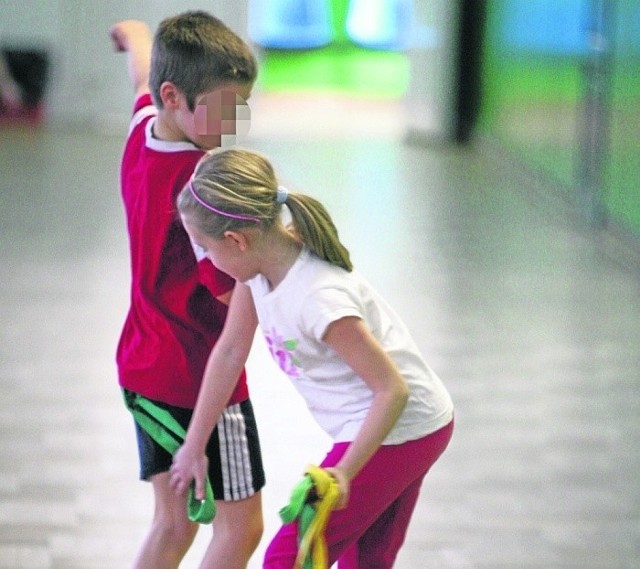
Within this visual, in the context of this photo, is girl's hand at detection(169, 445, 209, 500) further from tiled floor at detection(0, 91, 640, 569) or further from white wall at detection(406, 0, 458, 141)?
white wall at detection(406, 0, 458, 141)

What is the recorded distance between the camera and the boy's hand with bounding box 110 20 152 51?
298 cm

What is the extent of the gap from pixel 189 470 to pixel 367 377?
0.44m

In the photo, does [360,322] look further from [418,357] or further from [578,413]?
[578,413]

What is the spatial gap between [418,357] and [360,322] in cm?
23

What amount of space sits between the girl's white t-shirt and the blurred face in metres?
0.30

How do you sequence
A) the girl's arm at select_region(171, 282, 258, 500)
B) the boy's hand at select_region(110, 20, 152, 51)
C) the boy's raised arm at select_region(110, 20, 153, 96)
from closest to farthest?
1. the girl's arm at select_region(171, 282, 258, 500)
2. the boy's raised arm at select_region(110, 20, 153, 96)
3. the boy's hand at select_region(110, 20, 152, 51)

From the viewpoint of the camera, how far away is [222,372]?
2352 mm

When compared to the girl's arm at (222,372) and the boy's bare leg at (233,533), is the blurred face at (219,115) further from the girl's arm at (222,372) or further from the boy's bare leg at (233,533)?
the boy's bare leg at (233,533)

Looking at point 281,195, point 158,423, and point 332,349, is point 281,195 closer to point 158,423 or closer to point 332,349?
point 332,349

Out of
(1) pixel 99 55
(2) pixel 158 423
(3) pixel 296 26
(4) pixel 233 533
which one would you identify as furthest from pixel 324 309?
(3) pixel 296 26

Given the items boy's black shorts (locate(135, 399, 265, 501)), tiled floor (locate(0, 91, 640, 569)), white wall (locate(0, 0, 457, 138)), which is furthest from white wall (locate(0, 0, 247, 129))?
boy's black shorts (locate(135, 399, 265, 501))

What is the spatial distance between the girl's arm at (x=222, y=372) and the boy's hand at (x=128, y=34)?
85 cm

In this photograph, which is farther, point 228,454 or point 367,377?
point 228,454

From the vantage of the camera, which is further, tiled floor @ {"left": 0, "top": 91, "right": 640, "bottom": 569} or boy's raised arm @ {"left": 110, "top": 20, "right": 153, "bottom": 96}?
tiled floor @ {"left": 0, "top": 91, "right": 640, "bottom": 569}
